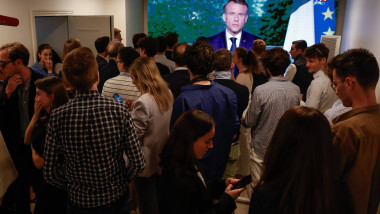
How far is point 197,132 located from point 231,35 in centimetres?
557

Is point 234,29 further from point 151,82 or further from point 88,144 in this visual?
point 88,144

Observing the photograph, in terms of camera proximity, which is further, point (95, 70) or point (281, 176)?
point (95, 70)

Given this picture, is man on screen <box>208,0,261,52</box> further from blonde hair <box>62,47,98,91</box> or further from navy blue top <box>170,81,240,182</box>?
blonde hair <box>62,47,98,91</box>

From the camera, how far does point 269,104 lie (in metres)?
2.57

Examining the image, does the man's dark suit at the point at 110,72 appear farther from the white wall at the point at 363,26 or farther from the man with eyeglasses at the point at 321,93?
the white wall at the point at 363,26

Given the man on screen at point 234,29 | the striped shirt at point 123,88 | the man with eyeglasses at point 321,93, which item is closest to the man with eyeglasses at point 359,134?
the man with eyeglasses at point 321,93

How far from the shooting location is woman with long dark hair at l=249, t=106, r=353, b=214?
3.55 feet

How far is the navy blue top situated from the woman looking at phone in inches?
24.1

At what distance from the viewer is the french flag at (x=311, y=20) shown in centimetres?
608

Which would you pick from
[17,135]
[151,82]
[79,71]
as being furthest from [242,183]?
[17,135]

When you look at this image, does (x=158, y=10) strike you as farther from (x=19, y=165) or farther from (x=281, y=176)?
(x=281, y=176)

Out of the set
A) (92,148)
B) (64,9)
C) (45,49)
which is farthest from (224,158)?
(64,9)

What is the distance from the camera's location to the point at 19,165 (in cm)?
248

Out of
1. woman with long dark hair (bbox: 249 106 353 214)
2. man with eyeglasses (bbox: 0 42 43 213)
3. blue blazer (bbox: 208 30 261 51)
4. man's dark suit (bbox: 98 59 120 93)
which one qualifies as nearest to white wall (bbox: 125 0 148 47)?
blue blazer (bbox: 208 30 261 51)
